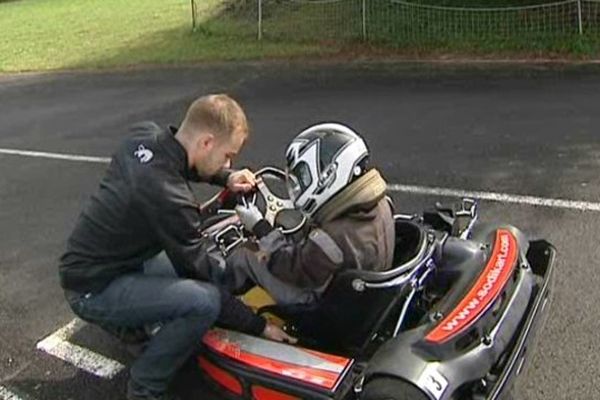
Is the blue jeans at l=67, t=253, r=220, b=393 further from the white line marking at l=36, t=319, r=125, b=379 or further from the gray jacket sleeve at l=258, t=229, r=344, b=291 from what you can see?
the white line marking at l=36, t=319, r=125, b=379

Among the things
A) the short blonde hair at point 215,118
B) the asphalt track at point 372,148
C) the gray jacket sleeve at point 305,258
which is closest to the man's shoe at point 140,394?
the asphalt track at point 372,148

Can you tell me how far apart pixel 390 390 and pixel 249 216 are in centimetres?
105

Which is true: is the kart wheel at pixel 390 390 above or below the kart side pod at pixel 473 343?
below

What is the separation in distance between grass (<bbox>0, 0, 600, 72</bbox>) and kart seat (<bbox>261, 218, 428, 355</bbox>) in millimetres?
7023

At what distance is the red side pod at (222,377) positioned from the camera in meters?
2.92

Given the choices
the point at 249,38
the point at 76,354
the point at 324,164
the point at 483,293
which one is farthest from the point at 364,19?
the point at 483,293

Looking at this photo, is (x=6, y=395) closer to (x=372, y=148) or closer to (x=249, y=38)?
(x=372, y=148)

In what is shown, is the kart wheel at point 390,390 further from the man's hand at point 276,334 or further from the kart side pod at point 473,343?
the man's hand at point 276,334

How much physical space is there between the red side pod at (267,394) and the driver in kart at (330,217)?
14.0 inches

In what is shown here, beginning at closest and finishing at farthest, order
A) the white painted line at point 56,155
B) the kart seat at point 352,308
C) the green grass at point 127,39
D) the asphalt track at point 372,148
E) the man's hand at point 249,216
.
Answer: the kart seat at point 352,308
the man's hand at point 249,216
the asphalt track at point 372,148
the white painted line at point 56,155
the green grass at point 127,39

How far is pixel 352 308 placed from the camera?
2.84m

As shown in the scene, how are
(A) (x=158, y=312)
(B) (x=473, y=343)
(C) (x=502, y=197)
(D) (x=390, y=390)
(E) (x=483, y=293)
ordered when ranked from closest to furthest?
(D) (x=390, y=390) → (B) (x=473, y=343) → (E) (x=483, y=293) → (A) (x=158, y=312) → (C) (x=502, y=197)

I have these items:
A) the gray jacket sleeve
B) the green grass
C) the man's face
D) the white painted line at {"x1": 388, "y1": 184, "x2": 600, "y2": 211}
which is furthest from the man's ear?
the green grass

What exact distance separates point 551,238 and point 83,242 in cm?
268
